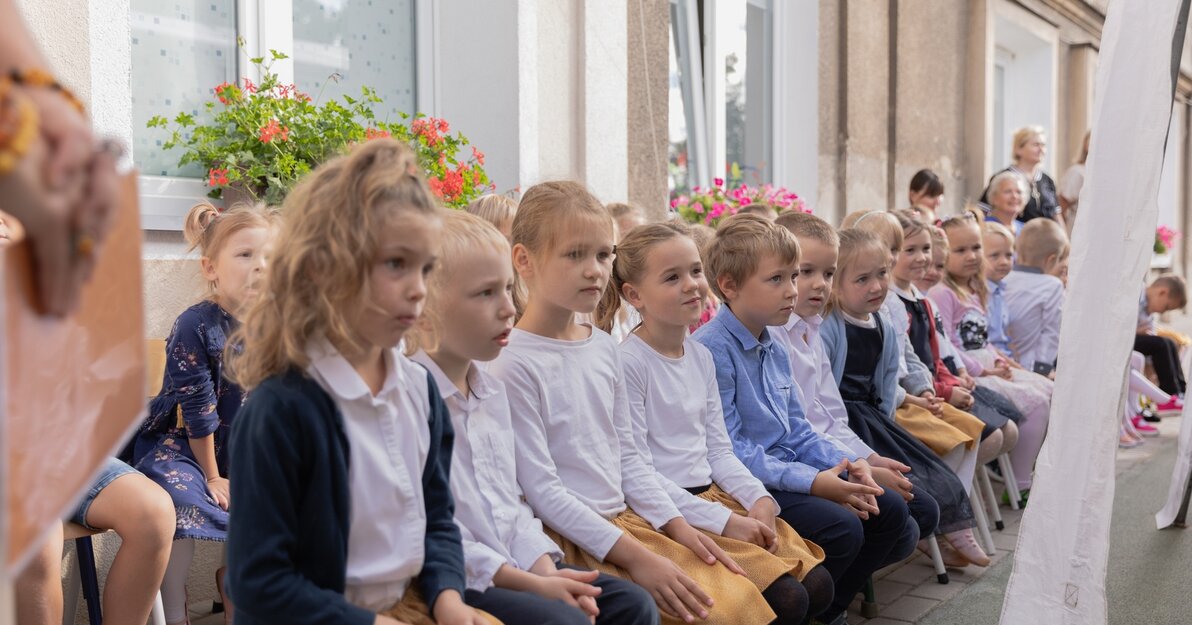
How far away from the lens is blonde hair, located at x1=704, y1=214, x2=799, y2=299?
144 inches

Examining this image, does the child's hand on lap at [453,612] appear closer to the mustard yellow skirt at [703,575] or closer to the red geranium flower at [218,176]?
the mustard yellow skirt at [703,575]

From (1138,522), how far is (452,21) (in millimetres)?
4118

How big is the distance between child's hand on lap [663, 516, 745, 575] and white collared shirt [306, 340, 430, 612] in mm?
1022

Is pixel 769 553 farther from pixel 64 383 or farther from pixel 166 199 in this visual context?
pixel 166 199

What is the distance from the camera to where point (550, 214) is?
2.99m

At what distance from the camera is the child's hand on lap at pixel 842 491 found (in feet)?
11.4

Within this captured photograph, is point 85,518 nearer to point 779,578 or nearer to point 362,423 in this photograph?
point 362,423

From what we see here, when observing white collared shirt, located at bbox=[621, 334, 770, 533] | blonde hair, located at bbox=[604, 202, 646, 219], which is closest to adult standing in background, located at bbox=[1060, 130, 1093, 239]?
blonde hair, located at bbox=[604, 202, 646, 219]

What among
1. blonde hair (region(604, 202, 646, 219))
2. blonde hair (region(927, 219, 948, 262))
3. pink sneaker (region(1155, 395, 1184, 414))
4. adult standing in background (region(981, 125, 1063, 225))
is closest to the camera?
blonde hair (region(604, 202, 646, 219))

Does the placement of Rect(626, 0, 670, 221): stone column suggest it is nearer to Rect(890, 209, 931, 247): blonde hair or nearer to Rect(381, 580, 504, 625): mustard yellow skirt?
Rect(890, 209, 931, 247): blonde hair

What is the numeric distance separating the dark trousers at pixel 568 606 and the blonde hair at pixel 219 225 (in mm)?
1607

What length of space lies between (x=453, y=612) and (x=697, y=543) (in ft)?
3.33

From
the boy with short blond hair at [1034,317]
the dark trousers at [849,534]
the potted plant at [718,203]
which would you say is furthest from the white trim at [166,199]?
the boy with short blond hair at [1034,317]

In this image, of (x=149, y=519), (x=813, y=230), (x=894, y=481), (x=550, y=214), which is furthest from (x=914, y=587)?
(x=149, y=519)
